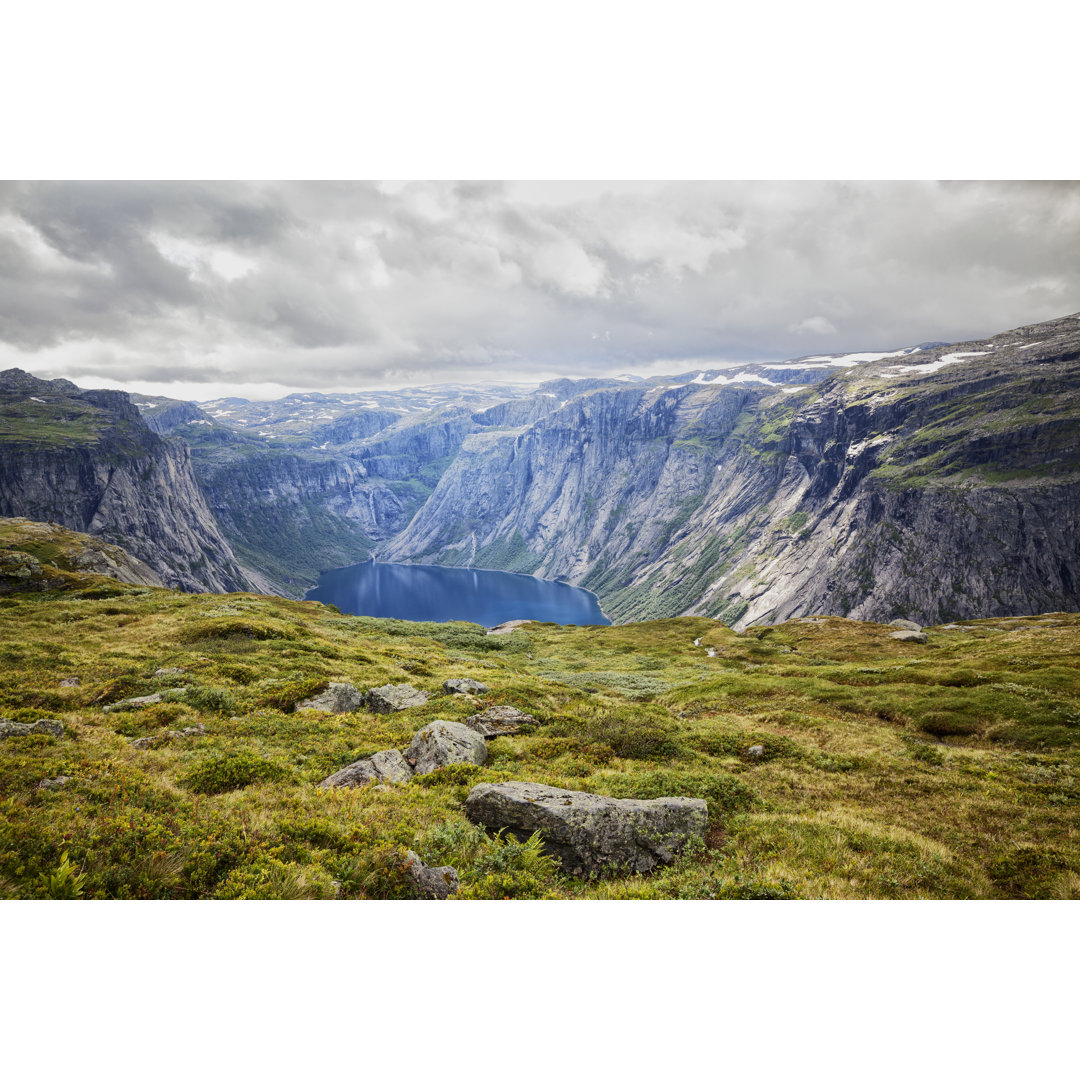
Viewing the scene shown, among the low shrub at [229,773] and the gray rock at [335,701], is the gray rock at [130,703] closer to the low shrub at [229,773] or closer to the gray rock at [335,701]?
the gray rock at [335,701]

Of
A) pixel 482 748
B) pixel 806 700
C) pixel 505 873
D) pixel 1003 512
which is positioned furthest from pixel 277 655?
pixel 1003 512

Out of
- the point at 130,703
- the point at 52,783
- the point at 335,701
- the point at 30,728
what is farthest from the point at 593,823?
the point at 130,703

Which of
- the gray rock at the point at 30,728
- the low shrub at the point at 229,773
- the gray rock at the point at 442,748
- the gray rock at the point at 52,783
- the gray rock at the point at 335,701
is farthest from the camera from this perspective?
the gray rock at the point at 335,701

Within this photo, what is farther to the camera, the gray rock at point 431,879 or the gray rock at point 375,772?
the gray rock at point 375,772

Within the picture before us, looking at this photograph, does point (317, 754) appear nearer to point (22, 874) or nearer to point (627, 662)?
point (22, 874)

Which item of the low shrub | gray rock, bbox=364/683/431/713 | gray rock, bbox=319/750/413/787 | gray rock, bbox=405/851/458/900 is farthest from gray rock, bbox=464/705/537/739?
gray rock, bbox=405/851/458/900

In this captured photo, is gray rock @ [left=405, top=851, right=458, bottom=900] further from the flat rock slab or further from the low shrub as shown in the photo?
the low shrub

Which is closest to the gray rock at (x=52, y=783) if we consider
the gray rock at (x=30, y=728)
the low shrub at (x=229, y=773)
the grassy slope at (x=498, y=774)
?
the grassy slope at (x=498, y=774)
